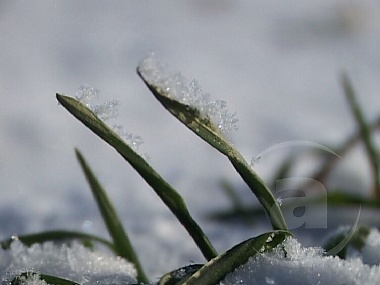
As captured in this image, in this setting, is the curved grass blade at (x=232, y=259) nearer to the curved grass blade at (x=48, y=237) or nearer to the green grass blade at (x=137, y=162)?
the green grass blade at (x=137, y=162)

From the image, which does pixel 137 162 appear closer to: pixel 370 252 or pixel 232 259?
pixel 232 259

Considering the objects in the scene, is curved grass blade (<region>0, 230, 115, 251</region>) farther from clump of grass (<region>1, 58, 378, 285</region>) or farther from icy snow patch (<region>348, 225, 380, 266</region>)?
icy snow patch (<region>348, 225, 380, 266</region>)

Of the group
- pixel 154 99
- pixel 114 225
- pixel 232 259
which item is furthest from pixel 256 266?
pixel 154 99

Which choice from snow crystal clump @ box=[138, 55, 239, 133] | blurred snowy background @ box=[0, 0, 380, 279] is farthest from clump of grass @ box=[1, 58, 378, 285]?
blurred snowy background @ box=[0, 0, 380, 279]

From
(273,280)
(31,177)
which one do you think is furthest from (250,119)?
(273,280)

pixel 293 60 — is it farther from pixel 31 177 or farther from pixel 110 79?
pixel 31 177

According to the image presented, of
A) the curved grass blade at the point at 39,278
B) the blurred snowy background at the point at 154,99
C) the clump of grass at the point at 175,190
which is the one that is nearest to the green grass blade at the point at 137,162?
the clump of grass at the point at 175,190
